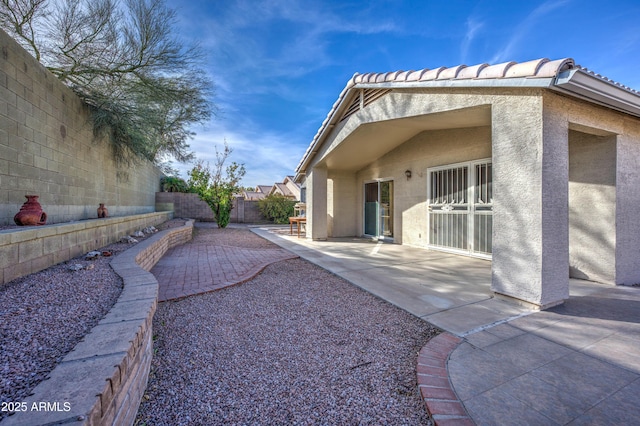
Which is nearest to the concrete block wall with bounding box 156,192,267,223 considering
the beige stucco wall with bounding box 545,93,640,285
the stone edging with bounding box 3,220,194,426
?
the stone edging with bounding box 3,220,194,426

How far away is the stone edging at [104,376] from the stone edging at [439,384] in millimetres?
1821

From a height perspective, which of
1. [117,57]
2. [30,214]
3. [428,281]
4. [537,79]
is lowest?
[428,281]

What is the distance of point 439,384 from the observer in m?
2.02

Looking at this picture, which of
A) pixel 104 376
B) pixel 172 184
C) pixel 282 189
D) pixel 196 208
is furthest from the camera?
pixel 282 189

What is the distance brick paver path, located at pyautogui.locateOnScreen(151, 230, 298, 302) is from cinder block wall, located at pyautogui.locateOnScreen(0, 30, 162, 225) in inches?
87.2

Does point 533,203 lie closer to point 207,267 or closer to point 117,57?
point 207,267

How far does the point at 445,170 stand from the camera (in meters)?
7.18

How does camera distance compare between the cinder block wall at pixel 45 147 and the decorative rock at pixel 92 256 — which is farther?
the decorative rock at pixel 92 256

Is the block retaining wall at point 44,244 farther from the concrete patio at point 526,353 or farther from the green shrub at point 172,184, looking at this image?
the green shrub at point 172,184

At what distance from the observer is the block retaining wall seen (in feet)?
9.04

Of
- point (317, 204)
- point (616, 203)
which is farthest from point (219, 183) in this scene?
point (616, 203)

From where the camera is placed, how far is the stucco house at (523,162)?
3.40 metres

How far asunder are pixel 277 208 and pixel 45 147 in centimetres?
1474

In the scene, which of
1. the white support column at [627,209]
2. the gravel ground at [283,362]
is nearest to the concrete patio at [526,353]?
the gravel ground at [283,362]
